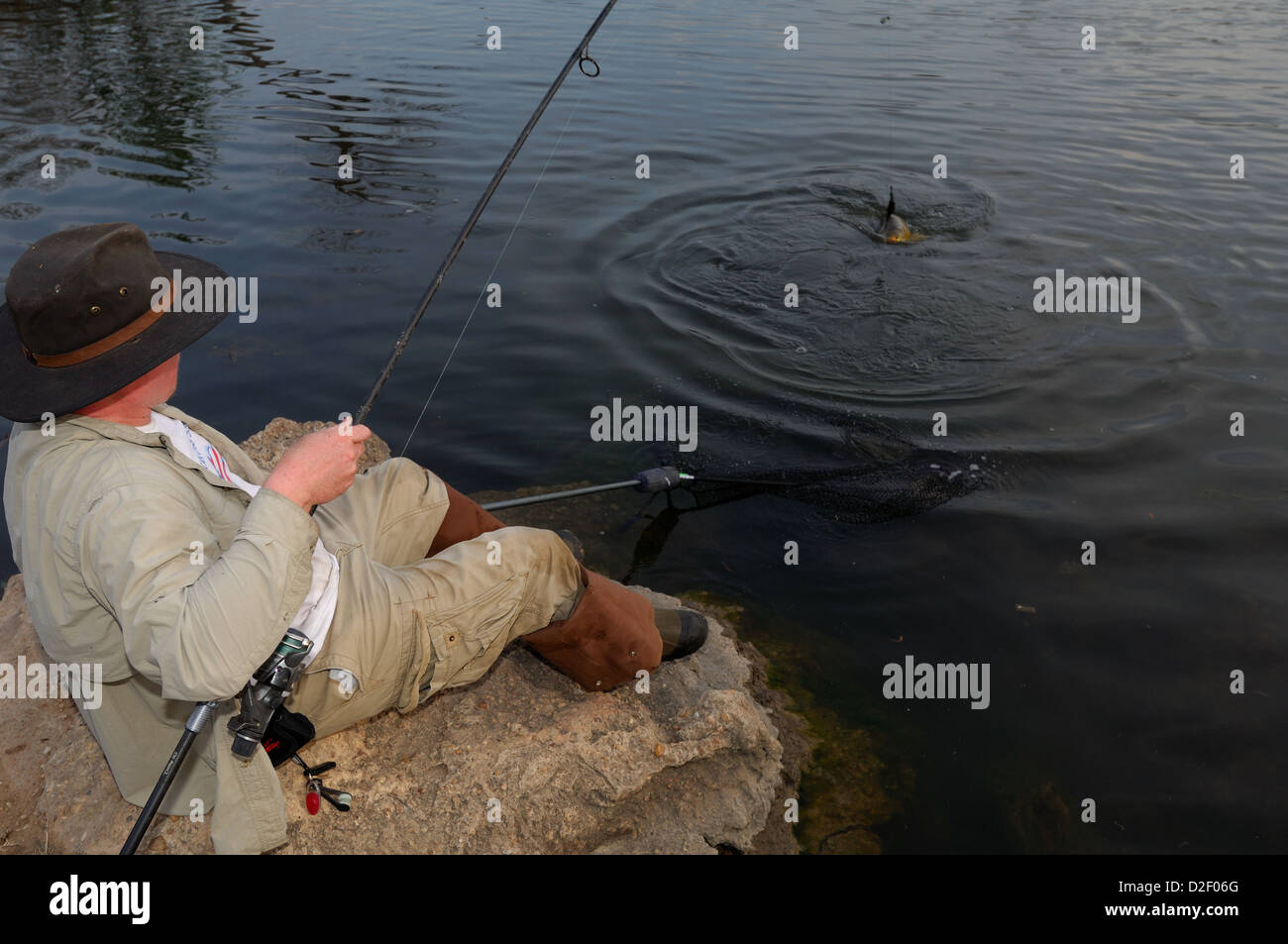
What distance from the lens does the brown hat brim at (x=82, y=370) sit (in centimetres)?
Result: 250

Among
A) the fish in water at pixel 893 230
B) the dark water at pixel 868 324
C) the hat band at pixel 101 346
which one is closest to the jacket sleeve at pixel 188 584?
the hat band at pixel 101 346

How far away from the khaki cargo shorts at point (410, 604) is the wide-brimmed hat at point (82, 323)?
90 cm

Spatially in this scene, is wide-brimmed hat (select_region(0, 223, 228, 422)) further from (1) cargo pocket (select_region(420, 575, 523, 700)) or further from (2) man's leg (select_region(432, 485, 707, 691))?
(2) man's leg (select_region(432, 485, 707, 691))

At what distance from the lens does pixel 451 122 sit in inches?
523

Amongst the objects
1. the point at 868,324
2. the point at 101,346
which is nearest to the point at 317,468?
the point at 101,346

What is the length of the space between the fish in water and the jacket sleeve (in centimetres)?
808

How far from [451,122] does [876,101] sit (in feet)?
20.1

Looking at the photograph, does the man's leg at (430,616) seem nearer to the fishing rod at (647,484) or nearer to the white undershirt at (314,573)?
the white undershirt at (314,573)

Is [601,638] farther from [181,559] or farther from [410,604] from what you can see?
[181,559]

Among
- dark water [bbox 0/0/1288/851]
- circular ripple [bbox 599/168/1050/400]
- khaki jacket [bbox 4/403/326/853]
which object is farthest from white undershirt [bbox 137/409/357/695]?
circular ripple [bbox 599/168/1050/400]

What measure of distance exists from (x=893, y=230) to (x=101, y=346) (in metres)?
8.22

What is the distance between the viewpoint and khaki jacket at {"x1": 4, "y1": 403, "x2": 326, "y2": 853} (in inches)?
93.2
